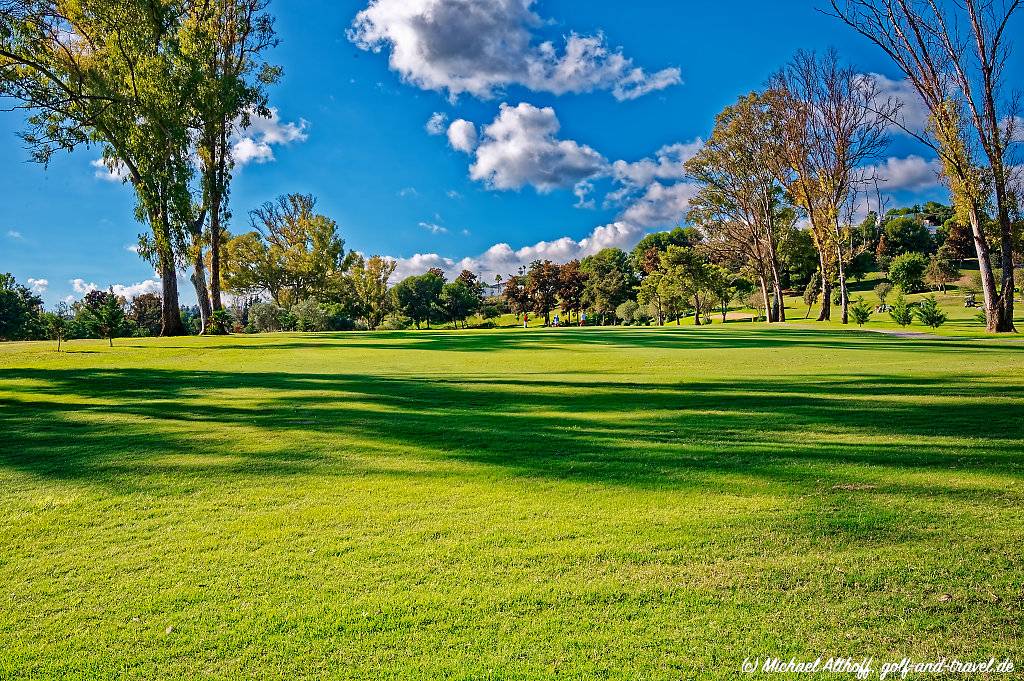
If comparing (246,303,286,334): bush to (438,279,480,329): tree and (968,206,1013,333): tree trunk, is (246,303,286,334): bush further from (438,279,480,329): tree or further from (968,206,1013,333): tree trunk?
(968,206,1013,333): tree trunk

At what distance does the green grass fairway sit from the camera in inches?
119

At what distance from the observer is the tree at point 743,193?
48.7m

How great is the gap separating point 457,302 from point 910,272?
58623 millimetres

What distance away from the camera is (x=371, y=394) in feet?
35.7

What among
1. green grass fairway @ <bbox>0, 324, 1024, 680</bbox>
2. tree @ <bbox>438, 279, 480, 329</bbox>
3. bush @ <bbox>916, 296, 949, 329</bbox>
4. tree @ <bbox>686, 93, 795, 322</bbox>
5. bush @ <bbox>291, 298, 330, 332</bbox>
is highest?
tree @ <bbox>686, 93, 795, 322</bbox>

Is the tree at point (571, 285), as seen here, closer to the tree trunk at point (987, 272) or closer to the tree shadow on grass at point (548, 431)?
the tree trunk at point (987, 272)

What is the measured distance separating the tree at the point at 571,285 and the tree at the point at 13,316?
63380 millimetres

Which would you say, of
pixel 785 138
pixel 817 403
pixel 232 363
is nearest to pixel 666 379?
pixel 817 403

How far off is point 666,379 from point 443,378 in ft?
16.0

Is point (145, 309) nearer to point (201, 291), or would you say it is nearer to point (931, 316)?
point (201, 291)

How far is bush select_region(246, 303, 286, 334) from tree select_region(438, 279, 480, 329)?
1611 inches

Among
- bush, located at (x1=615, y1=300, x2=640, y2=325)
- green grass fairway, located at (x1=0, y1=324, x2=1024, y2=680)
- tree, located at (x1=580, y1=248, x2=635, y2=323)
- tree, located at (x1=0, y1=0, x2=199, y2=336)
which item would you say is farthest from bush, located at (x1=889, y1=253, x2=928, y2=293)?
tree, located at (x1=0, y1=0, x2=199, y2=336)

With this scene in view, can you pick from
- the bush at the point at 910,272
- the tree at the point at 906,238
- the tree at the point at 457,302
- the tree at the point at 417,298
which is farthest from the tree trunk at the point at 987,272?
the tree at the point at 906,238

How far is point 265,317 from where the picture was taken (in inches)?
1886
